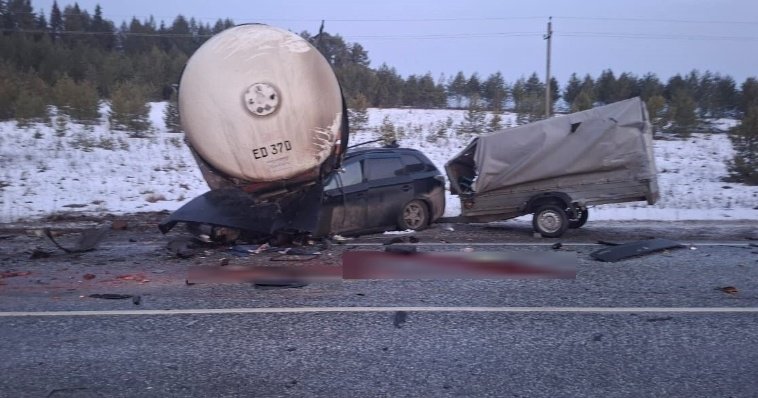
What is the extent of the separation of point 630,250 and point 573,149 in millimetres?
2647

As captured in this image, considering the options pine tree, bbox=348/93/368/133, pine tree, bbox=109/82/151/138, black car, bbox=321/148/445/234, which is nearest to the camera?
black car, bbox=321/148/445/234

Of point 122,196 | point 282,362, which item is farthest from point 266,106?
point 122,196

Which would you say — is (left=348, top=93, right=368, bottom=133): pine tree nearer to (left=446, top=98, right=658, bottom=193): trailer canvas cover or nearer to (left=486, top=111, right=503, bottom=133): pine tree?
(left=486, top=111, right=503, bottom=133): pine tree

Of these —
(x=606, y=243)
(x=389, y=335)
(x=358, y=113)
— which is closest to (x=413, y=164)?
(x=606, y=243)

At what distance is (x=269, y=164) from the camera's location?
9.05 meters

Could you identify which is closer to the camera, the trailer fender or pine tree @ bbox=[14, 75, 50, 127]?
the trailer fender

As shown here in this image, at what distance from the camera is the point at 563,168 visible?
12.2 m

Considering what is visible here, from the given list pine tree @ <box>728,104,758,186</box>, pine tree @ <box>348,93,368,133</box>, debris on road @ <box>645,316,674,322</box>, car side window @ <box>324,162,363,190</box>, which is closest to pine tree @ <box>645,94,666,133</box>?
pine tree @ <box>728,104,758,186</box>

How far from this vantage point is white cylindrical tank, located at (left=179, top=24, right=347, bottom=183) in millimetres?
8852

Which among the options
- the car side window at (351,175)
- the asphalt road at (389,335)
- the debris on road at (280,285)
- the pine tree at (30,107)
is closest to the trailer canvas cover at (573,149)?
the car side window at (351,175)

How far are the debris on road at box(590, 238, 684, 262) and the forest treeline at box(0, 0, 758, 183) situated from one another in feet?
40.8

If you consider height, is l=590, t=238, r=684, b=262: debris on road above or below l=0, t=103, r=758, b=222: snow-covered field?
below

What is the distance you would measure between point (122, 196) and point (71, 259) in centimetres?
841

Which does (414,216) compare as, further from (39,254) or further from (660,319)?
(660,319)
